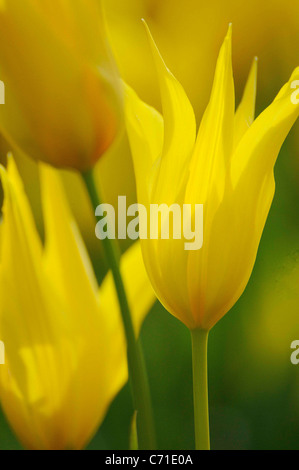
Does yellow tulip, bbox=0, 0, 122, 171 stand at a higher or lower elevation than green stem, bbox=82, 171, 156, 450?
higher

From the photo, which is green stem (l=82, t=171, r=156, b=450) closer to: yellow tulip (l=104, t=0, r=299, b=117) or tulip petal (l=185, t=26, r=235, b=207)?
tulip petal (l=185, t=26, r=235, b=207)

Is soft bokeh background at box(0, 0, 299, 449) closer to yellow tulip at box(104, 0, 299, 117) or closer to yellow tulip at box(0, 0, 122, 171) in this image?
yellow tulip at box(104, 0, 299, 117)

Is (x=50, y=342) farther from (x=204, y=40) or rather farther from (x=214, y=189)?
(x=204, y=40)

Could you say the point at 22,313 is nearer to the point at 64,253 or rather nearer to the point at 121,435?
the point at 64,253

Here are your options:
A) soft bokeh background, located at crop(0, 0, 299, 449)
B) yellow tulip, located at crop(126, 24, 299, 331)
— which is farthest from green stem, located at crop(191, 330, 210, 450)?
soft bokeh background, located at crop(0, 0, 299, 449)

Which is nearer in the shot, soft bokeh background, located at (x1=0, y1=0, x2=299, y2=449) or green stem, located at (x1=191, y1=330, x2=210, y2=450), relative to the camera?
green stem, located at (x1=191, y1=330, x2=210, y2=450)

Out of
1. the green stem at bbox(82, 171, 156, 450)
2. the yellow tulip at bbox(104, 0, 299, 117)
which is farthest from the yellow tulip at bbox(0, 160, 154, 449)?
the yellow tulip at bbox(104, 0, 299, 117)
